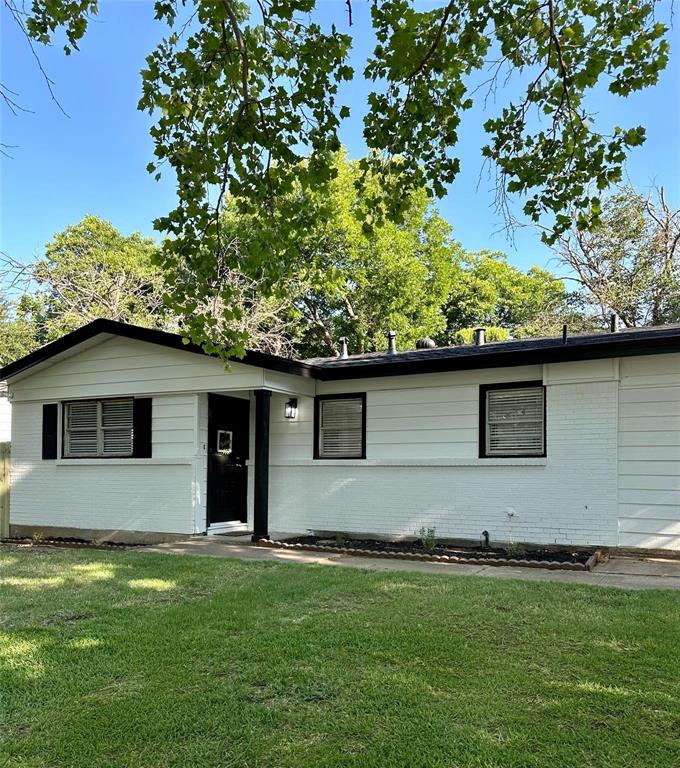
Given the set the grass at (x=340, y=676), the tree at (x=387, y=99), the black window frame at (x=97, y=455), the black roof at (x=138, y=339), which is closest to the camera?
the grass at (x=340, y=676)

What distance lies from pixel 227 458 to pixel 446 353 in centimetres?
392

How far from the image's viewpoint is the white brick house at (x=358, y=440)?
8039 millimetres

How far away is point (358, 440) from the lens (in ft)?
32.9

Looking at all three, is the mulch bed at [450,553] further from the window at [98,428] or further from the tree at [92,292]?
the tree at [92,292]

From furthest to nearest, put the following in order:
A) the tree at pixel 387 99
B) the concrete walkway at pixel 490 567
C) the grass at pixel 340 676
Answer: the concrete walkway at pixel 490 567
the tree at pixel 387 99
the grass at pixel 340 676

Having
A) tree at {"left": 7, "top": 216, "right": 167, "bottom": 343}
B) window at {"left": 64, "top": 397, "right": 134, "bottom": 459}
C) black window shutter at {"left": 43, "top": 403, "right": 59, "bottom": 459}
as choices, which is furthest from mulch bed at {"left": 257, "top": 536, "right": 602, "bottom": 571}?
tree at {"left": 7, "top": 216, "right": 167, "bottom": 343}

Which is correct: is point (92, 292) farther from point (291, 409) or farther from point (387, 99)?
point (387, 99)

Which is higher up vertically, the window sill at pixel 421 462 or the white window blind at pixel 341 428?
the white window blind at pixel 341 428

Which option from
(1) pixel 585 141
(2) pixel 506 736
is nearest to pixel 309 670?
(2) pixel 506 736

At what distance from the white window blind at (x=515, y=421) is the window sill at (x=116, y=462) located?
456 cm

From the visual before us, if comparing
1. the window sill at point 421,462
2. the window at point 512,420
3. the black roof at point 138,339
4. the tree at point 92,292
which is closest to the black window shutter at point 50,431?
the black roof at point 138,339

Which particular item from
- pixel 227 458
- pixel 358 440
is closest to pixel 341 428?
pixel 358 440

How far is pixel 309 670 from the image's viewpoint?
3.72 meters

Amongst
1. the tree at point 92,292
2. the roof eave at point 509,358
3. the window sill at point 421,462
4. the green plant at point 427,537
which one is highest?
the tree at point 92,292
